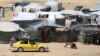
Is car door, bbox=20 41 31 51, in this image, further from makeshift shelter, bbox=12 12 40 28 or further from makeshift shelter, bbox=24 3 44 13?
makeshift shelter, bbox=24 3 44 13

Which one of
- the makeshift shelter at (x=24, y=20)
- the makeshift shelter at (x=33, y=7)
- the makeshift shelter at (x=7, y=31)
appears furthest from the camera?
the makeshift shelter at (x=33, y=7)

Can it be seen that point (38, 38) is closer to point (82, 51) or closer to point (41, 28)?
point (41, 28)

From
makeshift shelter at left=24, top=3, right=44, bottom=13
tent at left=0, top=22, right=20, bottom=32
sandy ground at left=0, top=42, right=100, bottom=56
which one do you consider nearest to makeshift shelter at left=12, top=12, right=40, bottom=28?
tent at left=0, top=22, right=20, bottom=32

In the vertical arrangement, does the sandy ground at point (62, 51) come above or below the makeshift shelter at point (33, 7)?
below

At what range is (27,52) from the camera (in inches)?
1097

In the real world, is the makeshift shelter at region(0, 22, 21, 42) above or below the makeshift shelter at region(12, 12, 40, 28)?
below

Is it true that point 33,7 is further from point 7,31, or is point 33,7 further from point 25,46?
point 25,46

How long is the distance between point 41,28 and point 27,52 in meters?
5.81

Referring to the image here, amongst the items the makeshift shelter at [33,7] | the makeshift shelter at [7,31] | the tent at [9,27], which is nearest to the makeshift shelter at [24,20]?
the tent at [9,27]

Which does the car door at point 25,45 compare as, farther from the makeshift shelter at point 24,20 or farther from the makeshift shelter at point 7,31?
the makeshift shelter at point 24,20

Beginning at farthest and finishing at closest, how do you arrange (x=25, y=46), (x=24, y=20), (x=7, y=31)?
(x=24, y=20) < (x=7, y=31) < (x=25, y=46)

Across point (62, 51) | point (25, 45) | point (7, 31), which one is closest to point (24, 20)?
point (7, 31)

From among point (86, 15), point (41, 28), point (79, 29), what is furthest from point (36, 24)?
point (86, 15)

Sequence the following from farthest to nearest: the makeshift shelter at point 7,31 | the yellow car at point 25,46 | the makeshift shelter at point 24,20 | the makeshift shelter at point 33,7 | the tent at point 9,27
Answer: the makeshift shelter at point 33,7 → the makeshift shelter at point 24,20 → the tent at point 9,27 → the makeshift shelter at point 7,31 → the yellow car at point 25,46
